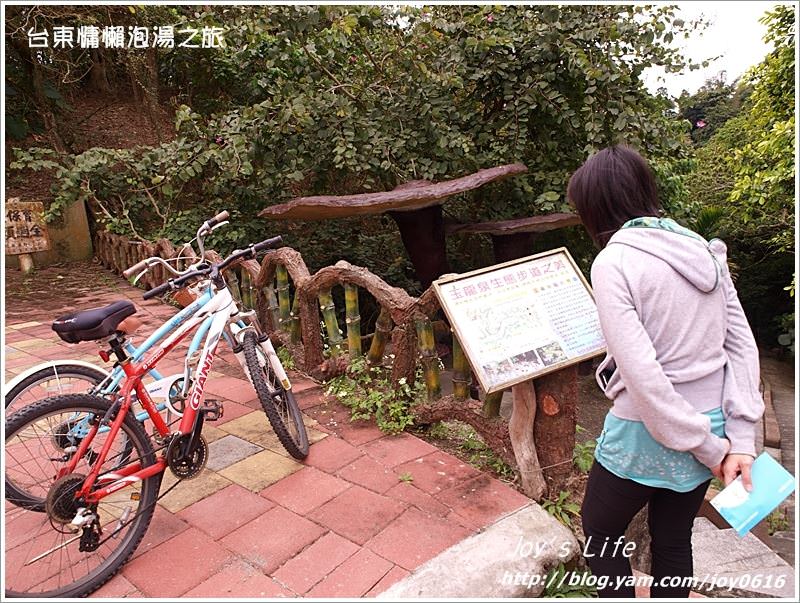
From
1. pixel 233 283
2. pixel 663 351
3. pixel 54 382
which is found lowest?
pixel 233 283

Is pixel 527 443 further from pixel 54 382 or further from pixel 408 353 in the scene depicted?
pixel 54 382

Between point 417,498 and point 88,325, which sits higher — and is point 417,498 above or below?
below

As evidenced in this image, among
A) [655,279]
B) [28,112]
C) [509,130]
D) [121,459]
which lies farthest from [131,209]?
[655,279]

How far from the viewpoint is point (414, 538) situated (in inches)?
84.0

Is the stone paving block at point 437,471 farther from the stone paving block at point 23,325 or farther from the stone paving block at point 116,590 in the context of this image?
the stone paving block at point 23,325

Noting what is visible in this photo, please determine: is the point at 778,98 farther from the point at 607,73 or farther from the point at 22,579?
the point at 22,579

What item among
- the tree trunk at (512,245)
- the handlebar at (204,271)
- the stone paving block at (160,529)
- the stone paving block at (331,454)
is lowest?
the stone paving block at (160,529)

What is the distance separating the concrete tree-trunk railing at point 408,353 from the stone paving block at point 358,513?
65 centimetres

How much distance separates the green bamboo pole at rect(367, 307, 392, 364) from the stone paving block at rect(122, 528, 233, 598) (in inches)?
60.8

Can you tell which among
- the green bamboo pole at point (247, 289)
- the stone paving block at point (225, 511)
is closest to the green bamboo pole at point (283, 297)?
the green bamboo pole at point (247, 289)

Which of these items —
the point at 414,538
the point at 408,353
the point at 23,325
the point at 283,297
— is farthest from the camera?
the point at 23,325

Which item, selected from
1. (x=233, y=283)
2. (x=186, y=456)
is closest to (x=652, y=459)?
(x=186, y=456)

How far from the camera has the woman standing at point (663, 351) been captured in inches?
55.6

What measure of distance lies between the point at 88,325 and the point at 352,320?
1819 millimetres
